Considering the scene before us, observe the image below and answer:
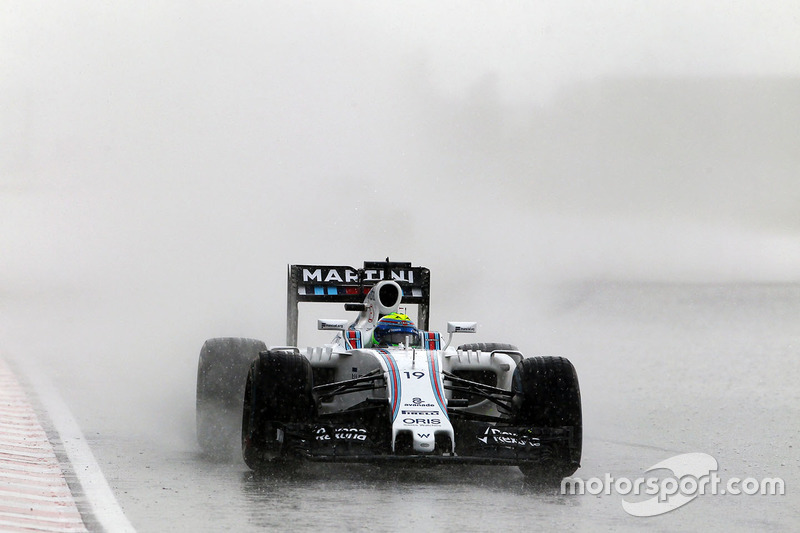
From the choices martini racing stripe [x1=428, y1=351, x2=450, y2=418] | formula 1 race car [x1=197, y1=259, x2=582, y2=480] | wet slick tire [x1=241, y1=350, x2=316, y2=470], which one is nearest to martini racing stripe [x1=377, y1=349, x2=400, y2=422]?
formula 1 race car [x1=197, y1=259, x2=582, y2=480]

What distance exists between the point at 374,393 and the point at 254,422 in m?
1.54

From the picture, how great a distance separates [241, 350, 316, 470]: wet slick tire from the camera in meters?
8.14

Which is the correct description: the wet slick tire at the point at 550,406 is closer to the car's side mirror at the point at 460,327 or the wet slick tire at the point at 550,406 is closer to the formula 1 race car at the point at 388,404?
the formula 1 race car at the point at 388,404

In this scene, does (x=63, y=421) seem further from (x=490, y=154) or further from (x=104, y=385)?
(x=490, y=154)

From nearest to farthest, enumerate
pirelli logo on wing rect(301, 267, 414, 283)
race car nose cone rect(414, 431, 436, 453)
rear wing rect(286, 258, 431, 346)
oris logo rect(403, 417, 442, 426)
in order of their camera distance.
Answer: race car nose cone rect(414, 431, 436, 453), oris logo rect(403, 417, 442, 426), rear wing rect(286, 258, 431, 346), pirelli logo on wing rect(301, 267, 414, 283)

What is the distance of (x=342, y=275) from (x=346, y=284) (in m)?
0.11

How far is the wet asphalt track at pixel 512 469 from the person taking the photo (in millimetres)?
6879

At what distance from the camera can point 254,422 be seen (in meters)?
8.16

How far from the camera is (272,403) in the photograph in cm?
827

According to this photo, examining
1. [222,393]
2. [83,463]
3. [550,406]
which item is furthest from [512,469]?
[83,463]

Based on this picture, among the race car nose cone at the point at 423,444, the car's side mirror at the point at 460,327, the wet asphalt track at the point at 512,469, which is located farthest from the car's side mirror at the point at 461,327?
the race car nose cone at the point at 423,444

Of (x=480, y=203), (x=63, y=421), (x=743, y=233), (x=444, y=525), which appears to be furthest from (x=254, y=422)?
(x=743, y=233)

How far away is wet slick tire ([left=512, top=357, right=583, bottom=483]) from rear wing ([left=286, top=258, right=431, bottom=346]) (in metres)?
3.24

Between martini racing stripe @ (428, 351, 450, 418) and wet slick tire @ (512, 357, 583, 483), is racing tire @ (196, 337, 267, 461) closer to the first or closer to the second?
martini racing stripe @ (428, 351, 450, 418)
